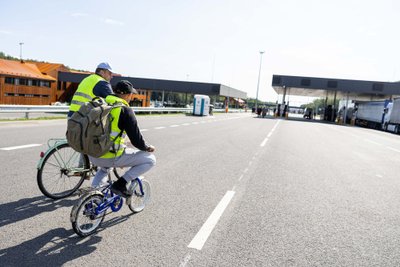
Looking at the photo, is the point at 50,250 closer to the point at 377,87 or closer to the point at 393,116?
the point at 393,116

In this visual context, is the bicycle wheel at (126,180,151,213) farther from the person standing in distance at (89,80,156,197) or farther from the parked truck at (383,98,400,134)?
the parked truck at (383,98,400,134)

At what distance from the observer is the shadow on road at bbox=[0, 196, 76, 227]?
157 inches

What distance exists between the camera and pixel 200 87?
5431 cm

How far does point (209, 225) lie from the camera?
167 inches

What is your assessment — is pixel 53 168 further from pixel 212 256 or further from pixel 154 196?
pixel 212 256

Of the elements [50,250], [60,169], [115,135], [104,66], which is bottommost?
[50,250]

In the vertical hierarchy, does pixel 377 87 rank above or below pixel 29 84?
above

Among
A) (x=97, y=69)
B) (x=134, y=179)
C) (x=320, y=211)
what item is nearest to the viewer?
(x=134, y=179)

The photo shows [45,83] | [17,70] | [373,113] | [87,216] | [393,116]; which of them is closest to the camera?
[87,216]

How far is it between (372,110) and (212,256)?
1731 inches

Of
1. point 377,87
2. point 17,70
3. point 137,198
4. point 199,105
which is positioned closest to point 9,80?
point 17,70

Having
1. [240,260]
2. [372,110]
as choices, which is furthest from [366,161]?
[372,110]

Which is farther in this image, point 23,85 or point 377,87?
point 23,85

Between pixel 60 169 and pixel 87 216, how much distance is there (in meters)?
1.42
